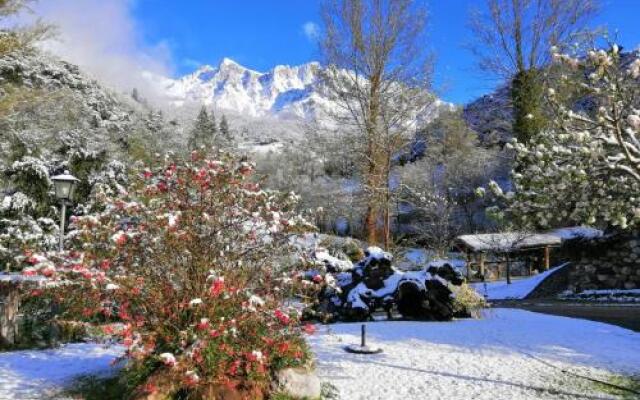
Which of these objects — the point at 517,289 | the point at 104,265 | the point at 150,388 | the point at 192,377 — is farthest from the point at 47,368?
the point at 517,289

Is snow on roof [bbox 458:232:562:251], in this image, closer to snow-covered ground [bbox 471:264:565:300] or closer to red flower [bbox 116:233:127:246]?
snow-covered ground [bbox 471:264:565:300]

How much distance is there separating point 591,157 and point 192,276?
155 inches

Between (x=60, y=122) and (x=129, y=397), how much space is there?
83.3 feet

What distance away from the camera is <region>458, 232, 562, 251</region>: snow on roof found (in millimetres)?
23422

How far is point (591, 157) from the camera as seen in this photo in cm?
452

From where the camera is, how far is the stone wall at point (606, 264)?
15828 millimetres

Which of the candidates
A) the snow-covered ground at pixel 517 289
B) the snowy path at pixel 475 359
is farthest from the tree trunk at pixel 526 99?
the snowy path at pixel 475 359

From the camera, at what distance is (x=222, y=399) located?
4.60 meters

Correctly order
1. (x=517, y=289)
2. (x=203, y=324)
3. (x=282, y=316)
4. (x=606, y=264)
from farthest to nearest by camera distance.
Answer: (x=517, y=289) → (x=606, y=264) → (x=282, y=316) → (x=203, y=324)

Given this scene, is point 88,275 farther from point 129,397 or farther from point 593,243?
point 593,243

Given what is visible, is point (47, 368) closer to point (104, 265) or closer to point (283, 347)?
point (104, 265)

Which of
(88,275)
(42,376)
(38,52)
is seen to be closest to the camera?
Answer: (88,275)

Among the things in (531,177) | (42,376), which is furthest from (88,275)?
(531,177)

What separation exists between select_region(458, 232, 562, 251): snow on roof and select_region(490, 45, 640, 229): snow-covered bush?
18.5 metres
